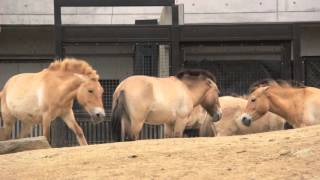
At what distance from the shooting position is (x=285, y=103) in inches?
528

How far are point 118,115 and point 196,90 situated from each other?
7.22 ft

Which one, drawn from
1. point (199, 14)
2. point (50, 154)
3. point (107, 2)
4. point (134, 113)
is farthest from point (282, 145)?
point (199, 14)

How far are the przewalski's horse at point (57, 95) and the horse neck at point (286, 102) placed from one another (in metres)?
3.75

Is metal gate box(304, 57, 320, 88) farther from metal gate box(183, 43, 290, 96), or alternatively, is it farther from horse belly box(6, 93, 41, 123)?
horse belly box(6, 93, 41, 123)

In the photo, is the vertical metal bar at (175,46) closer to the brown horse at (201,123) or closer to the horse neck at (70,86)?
the brown horse at (201,123)

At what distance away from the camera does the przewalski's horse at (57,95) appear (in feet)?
38.8

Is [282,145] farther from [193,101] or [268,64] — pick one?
[268,64]

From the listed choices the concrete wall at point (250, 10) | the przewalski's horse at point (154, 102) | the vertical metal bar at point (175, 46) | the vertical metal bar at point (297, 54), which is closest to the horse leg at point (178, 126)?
the przewalski's horse at point (154, 102)

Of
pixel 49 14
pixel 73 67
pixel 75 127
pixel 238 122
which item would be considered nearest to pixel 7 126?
pixel 75 127

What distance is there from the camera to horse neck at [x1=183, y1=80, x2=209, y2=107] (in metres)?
13.3

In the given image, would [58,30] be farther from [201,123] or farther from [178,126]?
[178,126]

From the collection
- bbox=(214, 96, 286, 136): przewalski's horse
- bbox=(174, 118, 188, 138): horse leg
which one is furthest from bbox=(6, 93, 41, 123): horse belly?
bbox=(214, 96, 286, 136): przewalski's horse

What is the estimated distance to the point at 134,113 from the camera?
39.0 ft

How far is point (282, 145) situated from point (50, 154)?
9.45ft
